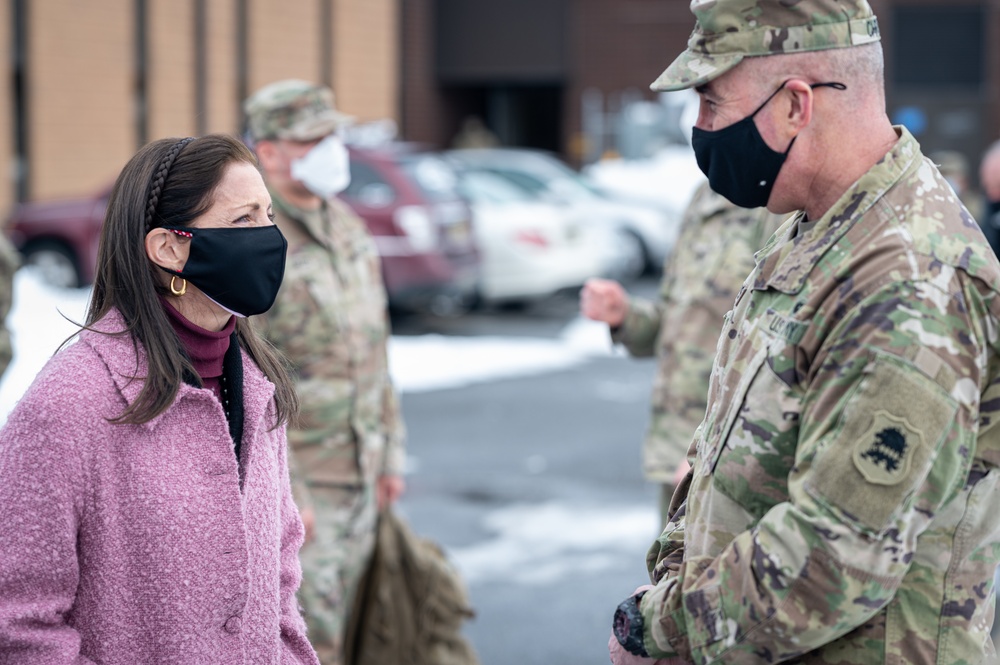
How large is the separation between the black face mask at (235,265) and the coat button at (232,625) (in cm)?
56

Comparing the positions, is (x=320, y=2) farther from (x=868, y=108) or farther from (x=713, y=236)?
(x=868, y=108)

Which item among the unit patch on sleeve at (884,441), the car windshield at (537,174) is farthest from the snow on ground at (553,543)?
the car windshield at (537,174)

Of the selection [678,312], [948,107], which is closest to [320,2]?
[948,107]

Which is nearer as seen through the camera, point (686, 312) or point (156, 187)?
point (156, 187)

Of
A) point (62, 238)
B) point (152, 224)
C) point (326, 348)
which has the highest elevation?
point (152, 224)

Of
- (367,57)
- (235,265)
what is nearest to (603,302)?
(235,265)

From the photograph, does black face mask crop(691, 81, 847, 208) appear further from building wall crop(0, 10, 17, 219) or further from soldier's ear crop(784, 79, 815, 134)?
building wall crop(0, 10, 17, 219)

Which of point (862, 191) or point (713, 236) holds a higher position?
point (862, 191)

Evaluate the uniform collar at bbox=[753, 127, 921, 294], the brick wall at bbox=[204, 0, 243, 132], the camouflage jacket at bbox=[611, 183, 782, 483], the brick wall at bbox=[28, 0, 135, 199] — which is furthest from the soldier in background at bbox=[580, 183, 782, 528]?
the brick wall at bbox=[204, 0, 243, 132]

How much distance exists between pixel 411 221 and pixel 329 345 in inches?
A: 335

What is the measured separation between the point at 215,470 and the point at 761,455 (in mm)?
955

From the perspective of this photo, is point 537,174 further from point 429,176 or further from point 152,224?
point 152,224

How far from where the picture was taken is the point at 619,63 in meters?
26.0

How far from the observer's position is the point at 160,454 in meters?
2.24
